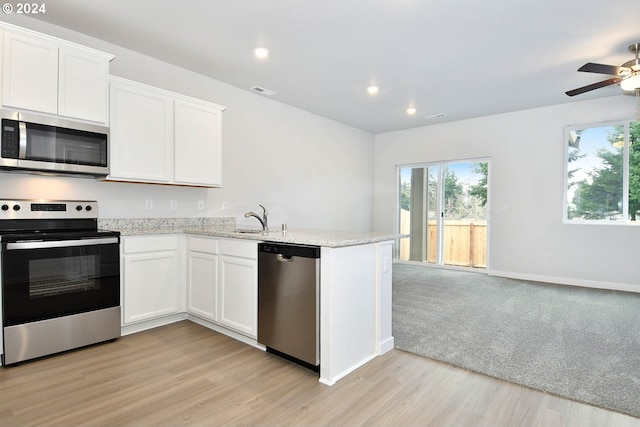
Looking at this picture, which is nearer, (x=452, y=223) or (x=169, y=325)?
(x=169, y=325)

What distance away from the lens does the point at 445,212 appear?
6426 mm

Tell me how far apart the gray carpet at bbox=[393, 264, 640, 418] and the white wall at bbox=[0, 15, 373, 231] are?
208 cm

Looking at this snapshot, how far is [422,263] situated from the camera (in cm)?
671

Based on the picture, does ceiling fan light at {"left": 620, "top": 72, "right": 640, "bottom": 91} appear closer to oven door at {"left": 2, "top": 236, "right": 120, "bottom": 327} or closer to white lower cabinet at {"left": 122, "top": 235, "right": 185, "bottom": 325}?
white lower cabinet at {"left": 122, "top": 235, "right": 185, "bottom": 325}

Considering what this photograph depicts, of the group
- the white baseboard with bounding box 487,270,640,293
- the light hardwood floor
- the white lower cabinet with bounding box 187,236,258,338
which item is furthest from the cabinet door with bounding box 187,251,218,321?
the white baseboard with bounding box 487,270,640,293

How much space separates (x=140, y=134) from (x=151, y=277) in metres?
1.34

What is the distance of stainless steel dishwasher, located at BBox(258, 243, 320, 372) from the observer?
2277 mm

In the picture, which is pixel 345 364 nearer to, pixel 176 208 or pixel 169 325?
pixel 169 325

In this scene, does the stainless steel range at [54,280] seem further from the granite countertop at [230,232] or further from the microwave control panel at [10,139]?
the microwave control panel at [10,139]

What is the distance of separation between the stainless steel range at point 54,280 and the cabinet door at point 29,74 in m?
0.77

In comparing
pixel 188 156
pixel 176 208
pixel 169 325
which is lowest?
pixel 169 325

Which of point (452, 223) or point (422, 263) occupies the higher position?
point (452, 223)

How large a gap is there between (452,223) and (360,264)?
14.7ft

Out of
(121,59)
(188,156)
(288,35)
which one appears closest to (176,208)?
(188,156)
